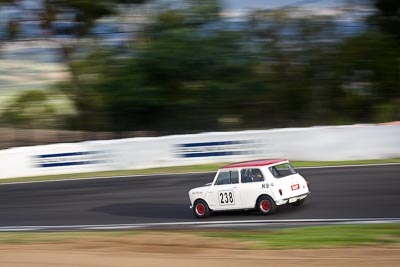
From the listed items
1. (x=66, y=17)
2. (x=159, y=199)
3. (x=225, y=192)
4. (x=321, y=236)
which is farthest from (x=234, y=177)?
(x=66, y=17)

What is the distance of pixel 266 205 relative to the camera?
1334 cm

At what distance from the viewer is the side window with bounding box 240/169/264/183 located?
13.4 meters

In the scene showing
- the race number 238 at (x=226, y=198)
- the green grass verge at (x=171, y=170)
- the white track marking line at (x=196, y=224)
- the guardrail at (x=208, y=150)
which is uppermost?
the race number 238 at (x=226, y=198)

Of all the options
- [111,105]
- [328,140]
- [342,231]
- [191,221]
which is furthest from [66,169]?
[342,231]

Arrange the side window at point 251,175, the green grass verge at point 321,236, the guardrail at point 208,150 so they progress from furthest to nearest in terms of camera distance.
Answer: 1. the guardrail at point 208,150
2. the side window at point 251,175
3. the green grass verge at point 321,236

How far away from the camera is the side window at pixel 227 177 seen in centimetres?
1373

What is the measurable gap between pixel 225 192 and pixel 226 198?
4.9 inches

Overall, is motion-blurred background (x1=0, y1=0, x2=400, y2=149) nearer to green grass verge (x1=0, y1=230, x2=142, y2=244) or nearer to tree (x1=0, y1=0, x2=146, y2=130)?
tree (x1=0, y1=0, x2=146, y2=130)

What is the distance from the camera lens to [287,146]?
70.8 feet

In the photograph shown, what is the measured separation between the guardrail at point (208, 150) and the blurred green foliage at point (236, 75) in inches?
170

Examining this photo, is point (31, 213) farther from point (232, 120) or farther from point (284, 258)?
point (232, 120)

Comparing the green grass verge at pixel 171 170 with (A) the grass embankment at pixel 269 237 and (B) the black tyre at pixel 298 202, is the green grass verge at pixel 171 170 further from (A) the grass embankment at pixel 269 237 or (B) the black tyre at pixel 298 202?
(A) the grass embankment at pixel 269 237

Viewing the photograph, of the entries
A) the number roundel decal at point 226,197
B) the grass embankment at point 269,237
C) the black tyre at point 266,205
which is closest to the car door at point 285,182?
the black tyre at point 266,205

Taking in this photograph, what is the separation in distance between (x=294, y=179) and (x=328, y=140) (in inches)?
312
